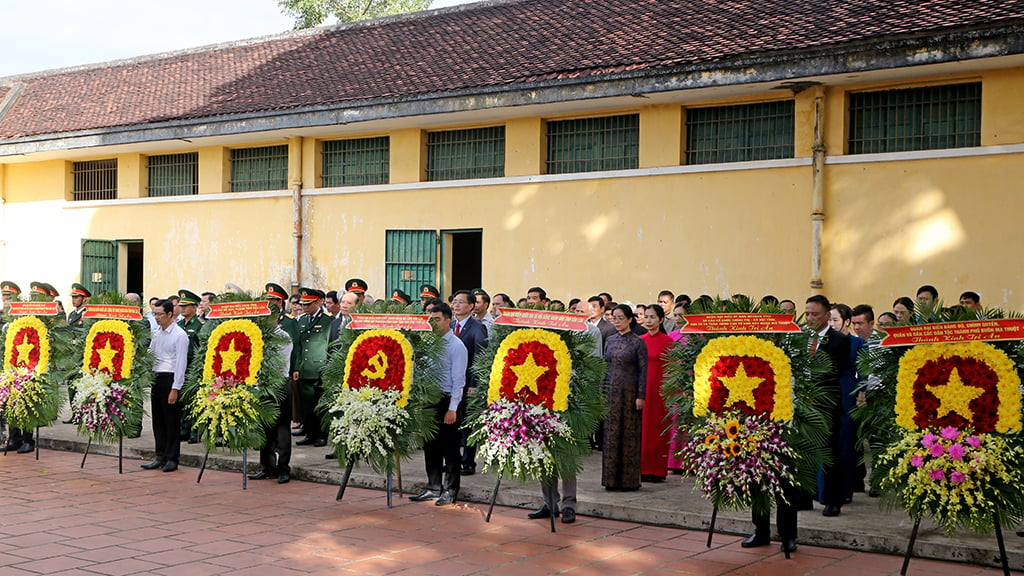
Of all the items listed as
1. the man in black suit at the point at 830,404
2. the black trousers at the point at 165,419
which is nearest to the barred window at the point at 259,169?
the black trousers at the point at 165,419

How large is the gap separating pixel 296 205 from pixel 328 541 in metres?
12.1

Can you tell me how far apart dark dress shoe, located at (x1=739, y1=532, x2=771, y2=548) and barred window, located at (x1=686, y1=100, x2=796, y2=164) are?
25.3 ft

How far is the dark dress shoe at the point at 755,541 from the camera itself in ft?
26.4

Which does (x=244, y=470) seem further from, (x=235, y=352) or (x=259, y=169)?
(x=259, y=169)

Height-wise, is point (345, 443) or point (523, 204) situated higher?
point (523, 204)

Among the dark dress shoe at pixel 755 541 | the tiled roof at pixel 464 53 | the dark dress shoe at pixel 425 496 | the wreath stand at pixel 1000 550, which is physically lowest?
the dark dress shoe at pixel 425 496

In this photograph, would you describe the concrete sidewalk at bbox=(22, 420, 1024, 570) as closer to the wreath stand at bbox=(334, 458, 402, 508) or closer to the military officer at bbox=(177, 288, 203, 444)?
the wreath stand at bbox=(334, 458, 402, 508)

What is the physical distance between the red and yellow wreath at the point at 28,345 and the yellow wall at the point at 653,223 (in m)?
6.98

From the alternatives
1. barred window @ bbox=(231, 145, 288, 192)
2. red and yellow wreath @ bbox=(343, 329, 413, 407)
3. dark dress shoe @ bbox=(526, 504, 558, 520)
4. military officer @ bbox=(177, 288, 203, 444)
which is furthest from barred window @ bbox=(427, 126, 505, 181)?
dark dress shoe @ bbox=(526, 504, 558, 520)

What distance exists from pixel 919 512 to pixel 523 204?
1048cm

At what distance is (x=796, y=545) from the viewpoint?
8070 millimetres

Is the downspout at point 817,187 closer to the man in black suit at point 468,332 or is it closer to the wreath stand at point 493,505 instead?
the man in black suit at point 468,332

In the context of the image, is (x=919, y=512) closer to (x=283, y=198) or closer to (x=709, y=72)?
(x=709, y=72)

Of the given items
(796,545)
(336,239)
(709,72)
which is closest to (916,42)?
(709,72)
